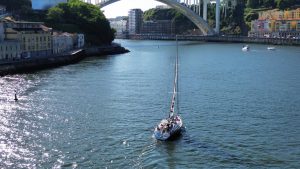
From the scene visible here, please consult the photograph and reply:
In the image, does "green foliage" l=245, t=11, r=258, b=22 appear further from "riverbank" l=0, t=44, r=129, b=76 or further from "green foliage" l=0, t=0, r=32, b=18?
"riverbank" l=0, t=44, r=129, b=76

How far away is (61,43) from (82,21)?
38.7ft

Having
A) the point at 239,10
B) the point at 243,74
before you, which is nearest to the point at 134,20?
the point at 239,10

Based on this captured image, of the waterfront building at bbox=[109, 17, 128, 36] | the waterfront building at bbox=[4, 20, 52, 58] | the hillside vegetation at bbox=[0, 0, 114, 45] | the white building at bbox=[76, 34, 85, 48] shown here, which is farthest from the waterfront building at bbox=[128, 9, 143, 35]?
the waterfront building at bbox=[4, 20, 52, 58]

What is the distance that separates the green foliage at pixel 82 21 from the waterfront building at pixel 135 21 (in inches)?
2417

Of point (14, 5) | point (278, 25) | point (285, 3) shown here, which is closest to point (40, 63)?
point (14, 5)

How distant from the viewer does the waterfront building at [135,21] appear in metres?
118

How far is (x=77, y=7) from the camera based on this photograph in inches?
2183

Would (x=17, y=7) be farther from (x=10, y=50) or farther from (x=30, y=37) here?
(x=10, y=50)

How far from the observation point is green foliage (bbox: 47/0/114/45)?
171 feet

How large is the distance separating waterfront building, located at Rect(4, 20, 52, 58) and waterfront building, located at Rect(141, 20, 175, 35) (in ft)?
227

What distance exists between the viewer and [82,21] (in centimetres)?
5381

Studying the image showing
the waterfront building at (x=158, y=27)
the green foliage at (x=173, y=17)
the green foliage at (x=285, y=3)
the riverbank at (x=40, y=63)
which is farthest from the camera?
the waterfront building at (x=158, y=27)

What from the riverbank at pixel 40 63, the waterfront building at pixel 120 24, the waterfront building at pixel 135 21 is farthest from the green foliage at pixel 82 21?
the waterfront building at pixel 120 24

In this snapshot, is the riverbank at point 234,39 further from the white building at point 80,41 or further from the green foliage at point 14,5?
the green foliage at point 14,5
